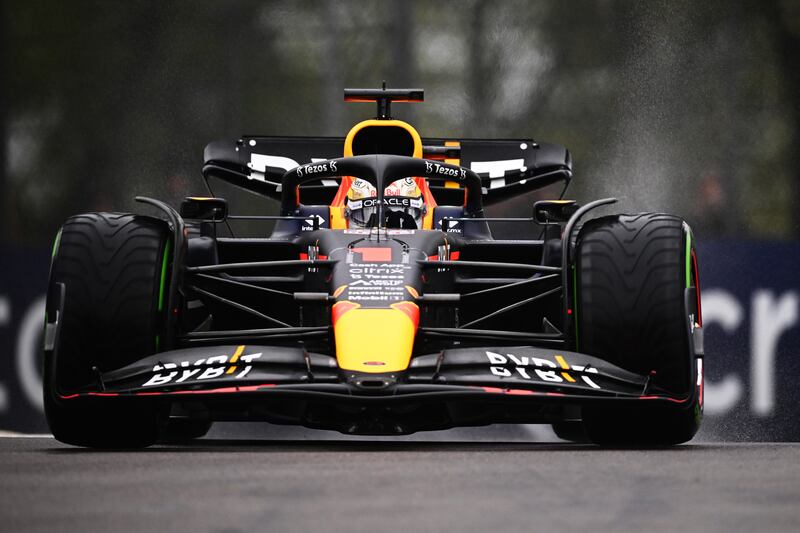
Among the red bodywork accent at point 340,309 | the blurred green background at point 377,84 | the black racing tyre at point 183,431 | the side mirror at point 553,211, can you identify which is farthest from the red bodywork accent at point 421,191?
the blurred green background at point 377,84

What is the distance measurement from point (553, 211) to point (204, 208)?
158cm

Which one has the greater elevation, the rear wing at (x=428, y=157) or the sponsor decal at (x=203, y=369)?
the rear wing at (x=428, y=157)

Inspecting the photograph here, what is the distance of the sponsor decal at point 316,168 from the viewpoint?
22.6 ft

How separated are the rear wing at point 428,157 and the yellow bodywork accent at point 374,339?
326cm

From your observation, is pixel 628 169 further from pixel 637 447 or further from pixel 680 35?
pixel 637 447

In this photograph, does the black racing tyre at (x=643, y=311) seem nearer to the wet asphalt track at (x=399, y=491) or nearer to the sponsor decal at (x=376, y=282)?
the wet asphalt track at (x=399, y=491)

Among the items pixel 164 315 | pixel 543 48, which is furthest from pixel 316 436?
pixel 543 48

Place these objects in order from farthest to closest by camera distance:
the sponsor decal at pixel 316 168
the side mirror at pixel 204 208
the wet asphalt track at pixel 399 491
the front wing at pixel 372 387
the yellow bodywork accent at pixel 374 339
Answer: the sponsor decal at pixel 316 168 → the side mirror at pixel 204 208 → the yellow bodywork accent at pixel 374 339 → the front wing at pixel 372 387 → the wet asphalt track at pixel 399 491

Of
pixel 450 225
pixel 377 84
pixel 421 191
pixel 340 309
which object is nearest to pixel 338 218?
pixel 421 191

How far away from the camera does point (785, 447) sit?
603cm

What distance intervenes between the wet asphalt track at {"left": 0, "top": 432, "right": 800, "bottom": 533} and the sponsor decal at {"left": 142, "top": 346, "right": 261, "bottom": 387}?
0.92ft

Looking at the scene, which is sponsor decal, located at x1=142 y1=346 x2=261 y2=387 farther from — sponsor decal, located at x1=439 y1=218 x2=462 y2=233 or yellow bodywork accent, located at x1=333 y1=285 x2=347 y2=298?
sponsor decal, located at x1=439 y1=218 x2=462 y2=233

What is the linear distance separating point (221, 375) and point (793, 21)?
854 centimetres

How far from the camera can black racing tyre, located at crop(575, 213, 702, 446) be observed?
5762mm
